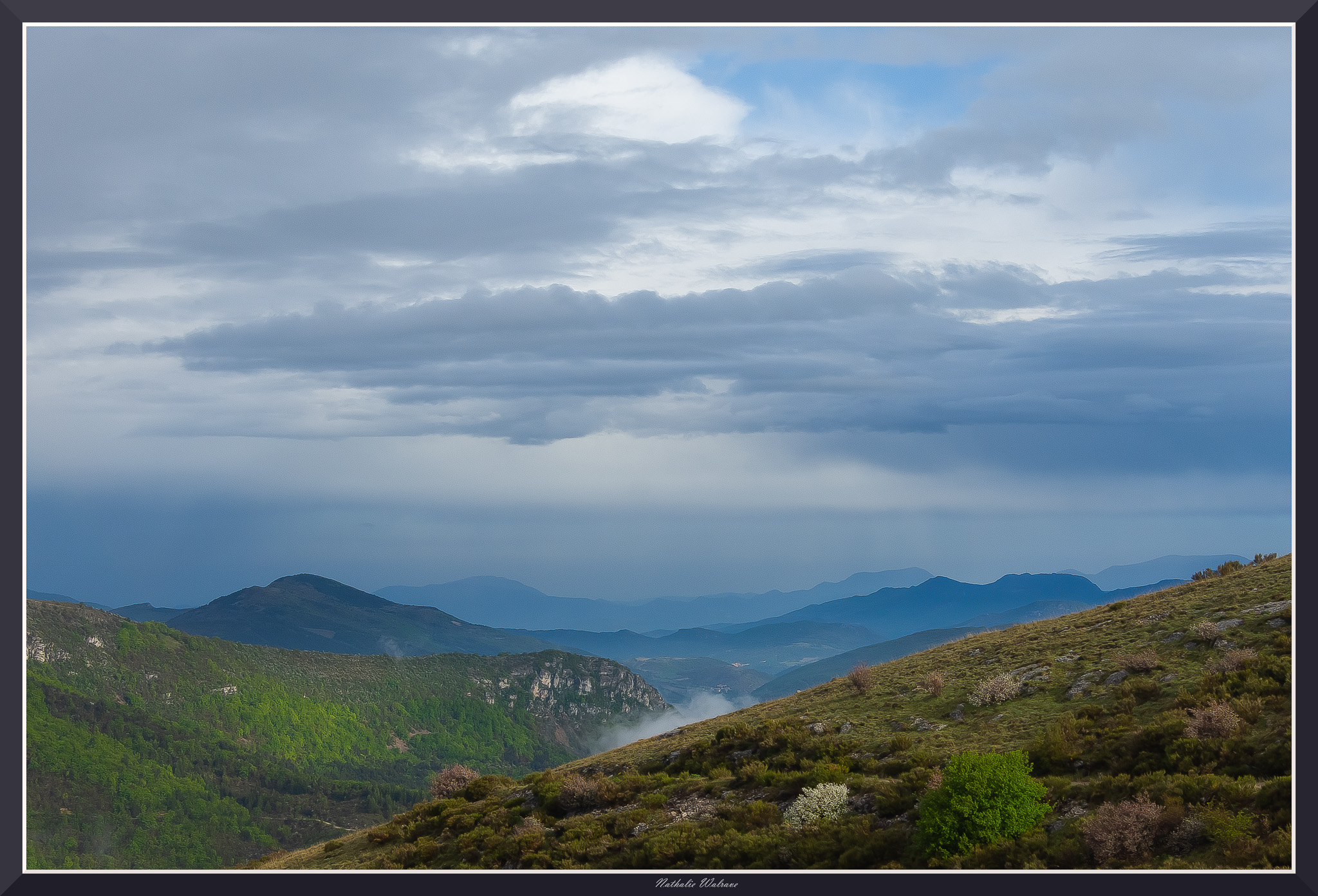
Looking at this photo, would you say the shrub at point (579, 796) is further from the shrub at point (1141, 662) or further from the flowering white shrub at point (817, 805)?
the shrub at point (1141, 662)

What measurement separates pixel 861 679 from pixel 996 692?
551 centimetres

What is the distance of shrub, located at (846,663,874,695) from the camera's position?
80.0 feet

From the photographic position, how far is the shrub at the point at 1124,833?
466 inches

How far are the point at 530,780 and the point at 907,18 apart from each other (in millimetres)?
17567

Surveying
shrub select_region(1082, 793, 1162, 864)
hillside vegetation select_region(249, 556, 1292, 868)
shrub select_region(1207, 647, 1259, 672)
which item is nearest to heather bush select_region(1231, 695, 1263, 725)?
hillside vegetation select_region(249, 556, 1292, 868)

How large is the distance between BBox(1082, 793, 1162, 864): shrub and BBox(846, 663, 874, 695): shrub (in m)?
11.9

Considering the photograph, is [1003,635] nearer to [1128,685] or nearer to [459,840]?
[1128,685]

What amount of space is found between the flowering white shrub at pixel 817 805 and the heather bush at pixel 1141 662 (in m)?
7.51

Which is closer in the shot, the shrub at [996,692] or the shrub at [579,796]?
the shrub at [579,796]

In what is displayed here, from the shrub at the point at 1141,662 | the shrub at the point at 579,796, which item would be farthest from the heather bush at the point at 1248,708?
the shrub at the point at 579,796

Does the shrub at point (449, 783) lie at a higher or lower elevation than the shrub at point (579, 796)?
lower

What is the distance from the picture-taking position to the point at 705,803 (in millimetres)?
17203
